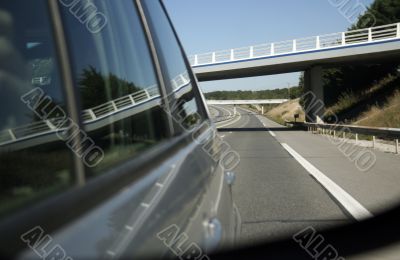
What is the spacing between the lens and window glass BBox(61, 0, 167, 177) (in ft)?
6.38

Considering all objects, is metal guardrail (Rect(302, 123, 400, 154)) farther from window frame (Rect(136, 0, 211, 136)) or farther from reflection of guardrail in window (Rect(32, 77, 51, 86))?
reflection of guardrail in window (Rect(32, 77, 51, 86))

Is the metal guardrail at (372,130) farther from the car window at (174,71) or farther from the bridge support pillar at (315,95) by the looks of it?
the bridge support pillar at (315,95)

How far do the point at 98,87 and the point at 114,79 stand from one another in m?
0.25

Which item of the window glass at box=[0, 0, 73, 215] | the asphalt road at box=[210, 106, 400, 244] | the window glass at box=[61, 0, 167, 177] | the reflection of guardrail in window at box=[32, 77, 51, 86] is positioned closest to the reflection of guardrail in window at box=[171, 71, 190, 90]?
the window glass at box=[61, 0, 167, 177]

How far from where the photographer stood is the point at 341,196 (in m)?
9.01

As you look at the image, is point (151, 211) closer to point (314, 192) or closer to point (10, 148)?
point (10, 148)

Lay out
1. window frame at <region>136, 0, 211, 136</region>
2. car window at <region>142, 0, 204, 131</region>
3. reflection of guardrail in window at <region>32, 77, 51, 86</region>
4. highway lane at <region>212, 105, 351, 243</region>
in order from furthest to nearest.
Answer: highway lane at <region>212, 105, 351, 243</region> → car window at <region>142, 0, 204, 131</region> → window frame at <region>136, 0, 211, 136</region> → reflection of guardrail in window at <region>32, 77, 51, 86</region>

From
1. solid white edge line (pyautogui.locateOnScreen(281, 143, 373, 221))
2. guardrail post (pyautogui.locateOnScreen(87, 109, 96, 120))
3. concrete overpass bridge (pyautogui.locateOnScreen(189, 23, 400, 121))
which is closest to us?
guardrail post (pyautogui.locateOnScreen(87, 109, 96, 120))

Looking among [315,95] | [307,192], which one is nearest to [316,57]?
[315,95]

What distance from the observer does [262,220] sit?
712 centimetres

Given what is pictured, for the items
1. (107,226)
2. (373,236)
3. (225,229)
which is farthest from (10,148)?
(373,236)

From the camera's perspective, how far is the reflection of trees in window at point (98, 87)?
6.40ft

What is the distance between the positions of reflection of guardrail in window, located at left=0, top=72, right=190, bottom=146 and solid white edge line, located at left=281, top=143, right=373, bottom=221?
2.73 meters

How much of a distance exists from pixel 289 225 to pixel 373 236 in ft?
9.47
